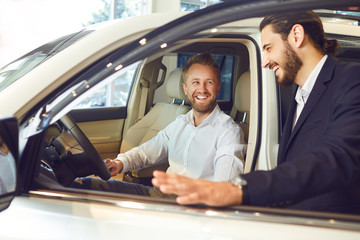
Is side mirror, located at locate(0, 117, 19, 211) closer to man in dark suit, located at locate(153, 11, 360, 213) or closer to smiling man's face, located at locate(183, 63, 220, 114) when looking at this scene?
man in dark suit, located at locate(153, 11, 360, 213)

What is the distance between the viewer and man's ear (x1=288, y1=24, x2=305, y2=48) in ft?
4.14

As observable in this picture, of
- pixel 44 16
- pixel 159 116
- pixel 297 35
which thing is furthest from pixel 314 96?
→ pixel 44 16

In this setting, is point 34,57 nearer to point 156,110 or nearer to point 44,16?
point 156,110

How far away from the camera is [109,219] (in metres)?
0.95

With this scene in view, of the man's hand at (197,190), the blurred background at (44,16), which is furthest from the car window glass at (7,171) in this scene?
the blurred background at (44,16)

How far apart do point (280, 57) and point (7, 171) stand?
99cm

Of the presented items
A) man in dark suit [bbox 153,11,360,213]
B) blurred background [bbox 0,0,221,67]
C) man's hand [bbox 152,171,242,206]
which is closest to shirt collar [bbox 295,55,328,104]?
man in dark suit [bbox 153,11,360,213]

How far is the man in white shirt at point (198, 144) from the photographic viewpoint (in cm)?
165

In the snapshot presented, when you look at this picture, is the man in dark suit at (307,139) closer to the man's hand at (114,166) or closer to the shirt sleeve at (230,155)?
the shirt sleeve at (230,155)

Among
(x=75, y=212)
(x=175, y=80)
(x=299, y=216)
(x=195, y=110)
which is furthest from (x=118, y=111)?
(x=299, y=216)

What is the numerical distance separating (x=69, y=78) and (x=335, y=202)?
86cm

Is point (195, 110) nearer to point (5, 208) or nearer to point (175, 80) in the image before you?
point (175, 80)

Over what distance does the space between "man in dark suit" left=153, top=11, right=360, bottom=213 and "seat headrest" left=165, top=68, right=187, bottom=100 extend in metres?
1.13

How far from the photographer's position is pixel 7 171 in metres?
0.95
